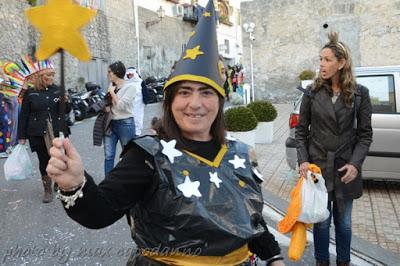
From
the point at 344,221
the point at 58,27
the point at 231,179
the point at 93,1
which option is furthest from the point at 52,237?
the point at 93,1

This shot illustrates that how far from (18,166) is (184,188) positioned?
411 centimetres

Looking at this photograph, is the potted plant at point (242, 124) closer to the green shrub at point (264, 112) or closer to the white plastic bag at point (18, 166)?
the green shrub at point (264, 112)

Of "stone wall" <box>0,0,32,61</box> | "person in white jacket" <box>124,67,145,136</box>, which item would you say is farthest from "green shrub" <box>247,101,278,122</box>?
"stone wall" <box>0,0,32,61</box>

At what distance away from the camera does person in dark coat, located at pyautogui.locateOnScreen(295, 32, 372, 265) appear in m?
3.09

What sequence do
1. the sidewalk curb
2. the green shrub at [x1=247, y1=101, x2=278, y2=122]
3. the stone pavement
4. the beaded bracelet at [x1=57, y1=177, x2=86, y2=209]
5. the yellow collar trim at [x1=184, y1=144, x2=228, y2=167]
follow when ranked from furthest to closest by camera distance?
the green shrub at [x1=247, y1=101, x2=278, y2=122] < the stone pavement < the sidewalk curb < the yellow collar trim at [x1=184, y1=144, x2=228, y2=167] < the beaded bracelet at [x1=57, y1=177, x2=86, y2=209]

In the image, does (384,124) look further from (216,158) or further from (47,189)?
(47,189)

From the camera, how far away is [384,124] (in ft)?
17.8

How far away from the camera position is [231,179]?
174 cm

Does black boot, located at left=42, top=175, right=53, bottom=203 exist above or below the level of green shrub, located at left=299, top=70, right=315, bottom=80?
below

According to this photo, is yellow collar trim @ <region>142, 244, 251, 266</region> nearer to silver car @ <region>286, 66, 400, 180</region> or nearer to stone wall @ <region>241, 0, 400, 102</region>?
silver car @ <region>286, 66, 400, 180</region>

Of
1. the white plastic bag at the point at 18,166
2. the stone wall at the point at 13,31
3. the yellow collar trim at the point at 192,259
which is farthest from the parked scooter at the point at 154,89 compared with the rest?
the yellow collar trim at the point at 192,259

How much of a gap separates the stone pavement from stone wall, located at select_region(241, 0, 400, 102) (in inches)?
414

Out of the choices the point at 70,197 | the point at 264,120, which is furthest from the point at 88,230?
the point at 264,120

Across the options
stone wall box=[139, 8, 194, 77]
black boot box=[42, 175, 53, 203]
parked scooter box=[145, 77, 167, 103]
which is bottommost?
black boot box=[42, 175, 53, 203]
